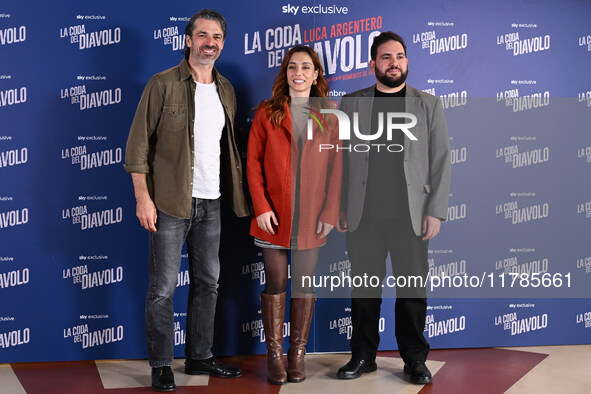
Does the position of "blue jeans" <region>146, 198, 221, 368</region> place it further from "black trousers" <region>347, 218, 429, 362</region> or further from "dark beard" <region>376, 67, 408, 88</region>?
"dark beard" <region>376, 67, 408, 88</region>

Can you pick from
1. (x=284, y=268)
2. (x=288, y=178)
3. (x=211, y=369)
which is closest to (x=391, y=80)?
(x=288, y=178)

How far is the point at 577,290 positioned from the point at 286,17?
236cm

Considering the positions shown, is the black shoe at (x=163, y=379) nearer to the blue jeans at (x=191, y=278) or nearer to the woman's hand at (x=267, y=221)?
the blue jeans at (x=191, y=278)

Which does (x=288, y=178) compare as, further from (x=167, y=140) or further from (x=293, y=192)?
(x=167, y=140)

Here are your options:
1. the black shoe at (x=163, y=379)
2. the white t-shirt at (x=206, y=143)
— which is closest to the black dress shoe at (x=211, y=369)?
the black shoe at (x=163, y=379)

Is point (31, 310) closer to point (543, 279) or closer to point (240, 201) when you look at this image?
point (240, 201)

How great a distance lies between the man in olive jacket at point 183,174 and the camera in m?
2.68

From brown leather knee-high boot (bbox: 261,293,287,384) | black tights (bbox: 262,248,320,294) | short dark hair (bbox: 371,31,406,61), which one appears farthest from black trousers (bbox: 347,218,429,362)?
short dark hair (bbox: 371,31,406,61)

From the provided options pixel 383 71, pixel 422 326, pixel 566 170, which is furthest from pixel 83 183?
pixel 566 170

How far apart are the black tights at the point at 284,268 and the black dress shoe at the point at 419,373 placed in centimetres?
63

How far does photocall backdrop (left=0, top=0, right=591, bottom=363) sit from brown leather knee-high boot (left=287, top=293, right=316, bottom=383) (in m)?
0.46

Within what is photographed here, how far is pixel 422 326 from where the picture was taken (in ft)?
9.34

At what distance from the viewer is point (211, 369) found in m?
2.89

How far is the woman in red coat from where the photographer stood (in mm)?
2773
